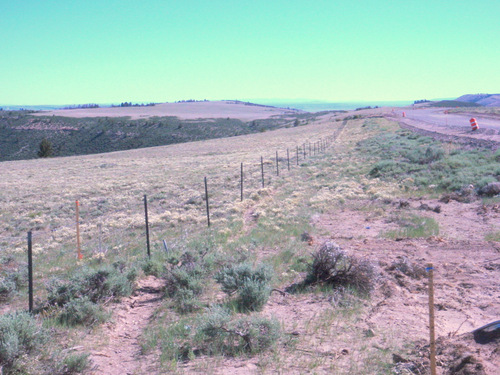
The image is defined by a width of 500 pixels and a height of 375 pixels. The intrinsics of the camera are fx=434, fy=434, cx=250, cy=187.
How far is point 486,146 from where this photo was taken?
23734 millimetres

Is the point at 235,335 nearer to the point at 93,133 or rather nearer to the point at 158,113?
the point at 93,133

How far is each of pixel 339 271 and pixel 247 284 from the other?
1706mm

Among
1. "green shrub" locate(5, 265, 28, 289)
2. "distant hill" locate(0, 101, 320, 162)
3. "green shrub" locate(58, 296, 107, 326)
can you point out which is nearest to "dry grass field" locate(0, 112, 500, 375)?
"green shrub" locate(58, 296, 107, 326)

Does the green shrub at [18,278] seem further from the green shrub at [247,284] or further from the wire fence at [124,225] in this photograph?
the green shrub at [247,284]

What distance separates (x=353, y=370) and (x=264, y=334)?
1.13 meters

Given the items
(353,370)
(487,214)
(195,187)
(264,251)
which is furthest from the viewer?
(195,187)

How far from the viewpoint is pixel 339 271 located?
7.27 metres

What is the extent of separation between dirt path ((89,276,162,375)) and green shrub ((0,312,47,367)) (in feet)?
2.19

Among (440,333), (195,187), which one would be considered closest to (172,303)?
(440,333)

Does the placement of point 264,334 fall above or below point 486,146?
below

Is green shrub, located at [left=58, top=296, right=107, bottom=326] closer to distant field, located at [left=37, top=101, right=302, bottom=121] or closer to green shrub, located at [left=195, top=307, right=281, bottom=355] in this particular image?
green shrub, located at [left=195, top=307, right=281, bottom=355]

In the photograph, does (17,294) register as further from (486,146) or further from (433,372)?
(486,146)

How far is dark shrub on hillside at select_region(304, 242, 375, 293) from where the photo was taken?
277 inches

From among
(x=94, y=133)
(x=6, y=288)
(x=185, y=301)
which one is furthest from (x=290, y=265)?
(x=94, y=133)
